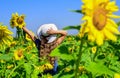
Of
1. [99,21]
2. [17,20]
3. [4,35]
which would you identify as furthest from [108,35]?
[17,20]

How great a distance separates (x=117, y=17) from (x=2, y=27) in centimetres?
261

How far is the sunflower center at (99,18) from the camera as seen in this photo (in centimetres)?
209

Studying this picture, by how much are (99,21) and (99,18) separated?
0.02m

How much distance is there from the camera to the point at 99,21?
2150 mm

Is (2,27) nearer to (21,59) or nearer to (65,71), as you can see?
(21,59)

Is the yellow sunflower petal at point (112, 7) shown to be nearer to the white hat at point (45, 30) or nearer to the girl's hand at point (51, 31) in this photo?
the girl's hand at point (51, 31)

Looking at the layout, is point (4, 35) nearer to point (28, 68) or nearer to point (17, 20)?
point (28, 68)

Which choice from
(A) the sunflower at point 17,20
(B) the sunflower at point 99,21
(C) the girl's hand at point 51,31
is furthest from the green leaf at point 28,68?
(A) the sunflower at point 17,20

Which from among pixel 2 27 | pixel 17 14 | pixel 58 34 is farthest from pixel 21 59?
pixel 17 14

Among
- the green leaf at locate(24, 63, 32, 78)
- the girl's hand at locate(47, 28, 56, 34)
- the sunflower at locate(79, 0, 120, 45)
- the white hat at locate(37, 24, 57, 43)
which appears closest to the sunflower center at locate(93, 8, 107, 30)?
the sunflower at locate(79, 0, 120, 45)

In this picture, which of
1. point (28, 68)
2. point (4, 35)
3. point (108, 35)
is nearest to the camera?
point (108, 35)

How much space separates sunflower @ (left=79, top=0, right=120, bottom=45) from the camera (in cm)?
199

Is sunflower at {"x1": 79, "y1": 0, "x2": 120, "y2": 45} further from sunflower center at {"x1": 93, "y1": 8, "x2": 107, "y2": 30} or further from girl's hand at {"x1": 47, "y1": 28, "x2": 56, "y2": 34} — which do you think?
girl's hand at {"x1": 47, "y1": 28, "x2": 56, "y2": 34}

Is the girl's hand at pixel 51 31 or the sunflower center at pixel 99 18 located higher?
the sunflower center at pixel 99 18
